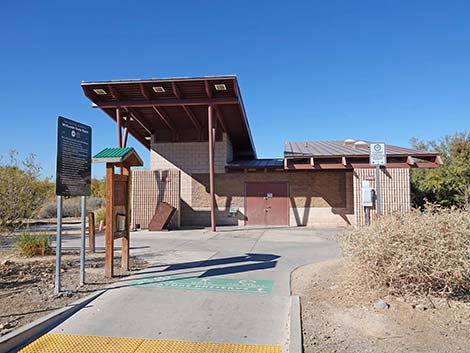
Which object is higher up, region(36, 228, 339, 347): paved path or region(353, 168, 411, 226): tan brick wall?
region(353, 168, 411, 226): tan brick wall

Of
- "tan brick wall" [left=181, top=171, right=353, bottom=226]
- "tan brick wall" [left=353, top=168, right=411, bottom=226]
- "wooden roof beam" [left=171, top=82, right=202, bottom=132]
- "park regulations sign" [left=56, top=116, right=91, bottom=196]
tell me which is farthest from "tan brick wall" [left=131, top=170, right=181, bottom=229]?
"park regulations sign" [left=56, top=116, right=91, bottom=196]

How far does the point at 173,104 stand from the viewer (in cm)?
1647

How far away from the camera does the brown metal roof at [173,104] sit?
15633 millimetres

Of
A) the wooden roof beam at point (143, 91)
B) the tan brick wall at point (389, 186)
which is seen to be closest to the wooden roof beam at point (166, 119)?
the wooden roof beam at point (143, 91)

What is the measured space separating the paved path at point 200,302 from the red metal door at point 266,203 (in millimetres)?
9842

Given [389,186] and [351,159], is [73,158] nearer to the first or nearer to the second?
[351,159]

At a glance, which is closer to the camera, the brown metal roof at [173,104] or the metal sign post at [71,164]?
the metal sign post at [71,164]

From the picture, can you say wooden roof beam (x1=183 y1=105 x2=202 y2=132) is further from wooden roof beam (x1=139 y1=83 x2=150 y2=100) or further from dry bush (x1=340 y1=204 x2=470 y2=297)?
dry bush (x1=340 y1=204 x2=470 y2=297)

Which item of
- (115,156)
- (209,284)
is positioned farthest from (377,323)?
(115,156)

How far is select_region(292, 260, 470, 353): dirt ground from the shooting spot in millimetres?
3688

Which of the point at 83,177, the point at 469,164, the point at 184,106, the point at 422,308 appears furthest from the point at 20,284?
the point at 469,164

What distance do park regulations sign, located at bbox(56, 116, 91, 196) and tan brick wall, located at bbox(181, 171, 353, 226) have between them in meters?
13.2

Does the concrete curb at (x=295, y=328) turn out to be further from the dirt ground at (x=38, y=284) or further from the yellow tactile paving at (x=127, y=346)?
the dirt ground at (x=38, y=284)

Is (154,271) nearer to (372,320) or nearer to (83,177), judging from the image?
(83,177)
